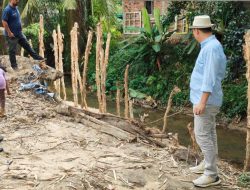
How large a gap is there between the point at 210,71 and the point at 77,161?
1.62m

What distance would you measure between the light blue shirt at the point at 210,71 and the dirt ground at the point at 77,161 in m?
0.86

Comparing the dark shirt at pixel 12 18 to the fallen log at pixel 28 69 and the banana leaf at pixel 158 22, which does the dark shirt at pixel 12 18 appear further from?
the banana leaf at pixel 158 22

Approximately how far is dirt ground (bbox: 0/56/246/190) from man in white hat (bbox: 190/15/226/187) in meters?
0.27

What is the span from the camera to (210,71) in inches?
137

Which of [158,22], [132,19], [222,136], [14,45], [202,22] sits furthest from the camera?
[132,19]

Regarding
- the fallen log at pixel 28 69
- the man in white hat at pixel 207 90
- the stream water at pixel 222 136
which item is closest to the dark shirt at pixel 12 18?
the fallen log at pixel 28 69

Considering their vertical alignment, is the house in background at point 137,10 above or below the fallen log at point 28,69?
above

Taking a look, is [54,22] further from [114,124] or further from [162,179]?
[162,179]

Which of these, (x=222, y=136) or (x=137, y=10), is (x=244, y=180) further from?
(x=137, y=10)

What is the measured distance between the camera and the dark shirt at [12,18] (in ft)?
23.6

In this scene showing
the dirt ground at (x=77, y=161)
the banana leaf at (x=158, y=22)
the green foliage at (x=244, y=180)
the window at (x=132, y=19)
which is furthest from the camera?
the window at (x=132, y=19)

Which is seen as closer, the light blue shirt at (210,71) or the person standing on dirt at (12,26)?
the light blue shirt at (210,71)

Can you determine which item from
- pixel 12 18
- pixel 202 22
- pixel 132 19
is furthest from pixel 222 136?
pixel 132 19

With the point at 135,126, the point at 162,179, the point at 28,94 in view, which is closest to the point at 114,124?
the point at 135,126
